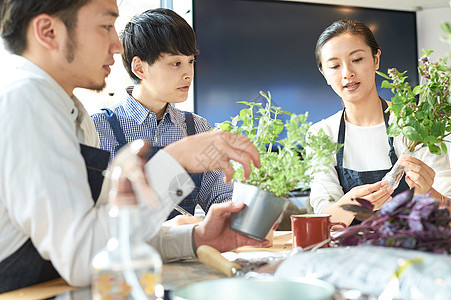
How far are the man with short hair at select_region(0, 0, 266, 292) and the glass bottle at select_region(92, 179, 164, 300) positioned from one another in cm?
14

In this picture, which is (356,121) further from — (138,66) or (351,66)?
(138,66)

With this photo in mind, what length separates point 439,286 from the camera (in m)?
0.67

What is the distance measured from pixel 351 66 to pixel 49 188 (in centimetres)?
177

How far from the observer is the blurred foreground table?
3.20ft

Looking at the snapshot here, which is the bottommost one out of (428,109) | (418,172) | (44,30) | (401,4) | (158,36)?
(418,172)

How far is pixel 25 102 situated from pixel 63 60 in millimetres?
229

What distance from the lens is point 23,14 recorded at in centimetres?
117

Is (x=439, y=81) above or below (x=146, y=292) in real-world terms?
above

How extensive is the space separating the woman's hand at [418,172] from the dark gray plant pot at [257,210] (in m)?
0.85

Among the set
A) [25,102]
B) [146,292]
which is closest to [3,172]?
[25,102]

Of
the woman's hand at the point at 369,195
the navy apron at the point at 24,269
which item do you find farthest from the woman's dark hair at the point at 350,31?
the navy apron at the point at 24,269

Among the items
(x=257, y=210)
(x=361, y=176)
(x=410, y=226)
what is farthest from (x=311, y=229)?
(x=361, y=176)

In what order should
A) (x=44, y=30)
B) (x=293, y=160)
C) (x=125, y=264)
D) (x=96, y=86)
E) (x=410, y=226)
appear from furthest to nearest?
(x=96, y=86)
(x=44, y=30)
(x=293, y=160)
(x=410, y=226)
(x=125, y=264)

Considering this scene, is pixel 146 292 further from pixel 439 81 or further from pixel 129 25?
pixel 129 25
